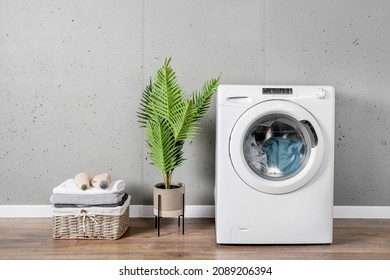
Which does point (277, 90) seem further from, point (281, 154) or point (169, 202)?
point (169, 202)

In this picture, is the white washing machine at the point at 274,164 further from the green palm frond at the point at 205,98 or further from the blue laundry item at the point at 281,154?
the green palm frond at the point at 205,98

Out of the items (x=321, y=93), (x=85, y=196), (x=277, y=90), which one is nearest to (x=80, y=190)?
(x=85, y=196)

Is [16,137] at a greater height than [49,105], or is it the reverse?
[49,105]

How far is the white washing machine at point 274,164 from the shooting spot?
2410mm

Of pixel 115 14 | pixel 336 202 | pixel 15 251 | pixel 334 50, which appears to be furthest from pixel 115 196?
pixel 334 50

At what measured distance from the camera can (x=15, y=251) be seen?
235 cm

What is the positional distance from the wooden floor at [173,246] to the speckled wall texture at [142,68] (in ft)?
1.24

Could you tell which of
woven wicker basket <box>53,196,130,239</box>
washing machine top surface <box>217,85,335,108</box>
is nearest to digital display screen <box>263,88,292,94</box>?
washing machine top surface <box>217,85,335,108</box>

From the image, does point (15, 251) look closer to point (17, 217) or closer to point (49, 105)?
point (17, 217)

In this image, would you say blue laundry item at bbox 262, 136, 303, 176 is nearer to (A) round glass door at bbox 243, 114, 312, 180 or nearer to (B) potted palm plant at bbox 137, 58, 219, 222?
(A) round glass door at bbox 243, 114, 312, 180

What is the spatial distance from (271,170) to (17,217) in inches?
65.8

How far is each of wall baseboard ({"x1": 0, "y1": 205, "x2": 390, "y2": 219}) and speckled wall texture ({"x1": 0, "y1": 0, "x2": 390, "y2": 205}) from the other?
6cm

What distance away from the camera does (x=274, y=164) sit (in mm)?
2475

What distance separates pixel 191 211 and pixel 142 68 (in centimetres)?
97
